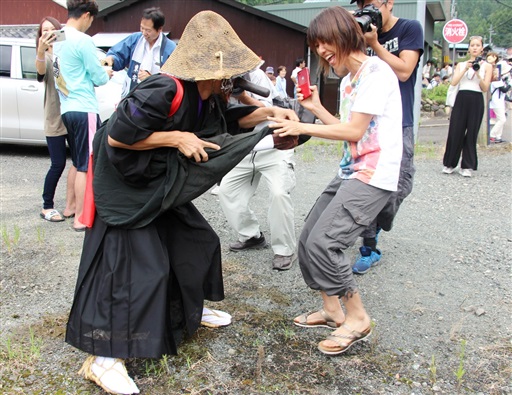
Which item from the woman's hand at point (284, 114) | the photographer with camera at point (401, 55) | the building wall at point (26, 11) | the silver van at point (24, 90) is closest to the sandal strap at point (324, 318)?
the photographer with camera at point (401, 55)

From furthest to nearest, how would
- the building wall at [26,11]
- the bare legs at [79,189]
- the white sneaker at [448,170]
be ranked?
1. the building wall at [26,11]
2. the white sneaker at [448,170]
3. the bare legs at [79,189]

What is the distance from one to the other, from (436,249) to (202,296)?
2.41 metres

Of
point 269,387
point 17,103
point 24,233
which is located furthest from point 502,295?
point 17,103

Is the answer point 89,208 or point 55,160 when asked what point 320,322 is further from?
point 55,160

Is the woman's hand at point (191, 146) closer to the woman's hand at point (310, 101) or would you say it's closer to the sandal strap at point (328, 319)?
the woman's hand at point (310, 101)

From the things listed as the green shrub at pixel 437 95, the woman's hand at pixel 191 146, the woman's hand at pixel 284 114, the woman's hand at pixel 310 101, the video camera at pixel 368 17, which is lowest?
the green shrub at pixel 437 95

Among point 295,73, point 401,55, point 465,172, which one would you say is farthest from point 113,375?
point 465,172

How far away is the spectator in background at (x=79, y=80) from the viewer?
432 cm

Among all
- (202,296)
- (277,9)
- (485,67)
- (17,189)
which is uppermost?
(277,9)

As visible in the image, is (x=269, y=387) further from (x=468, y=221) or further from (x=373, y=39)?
(x=468, y=221)

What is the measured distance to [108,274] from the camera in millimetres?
2424

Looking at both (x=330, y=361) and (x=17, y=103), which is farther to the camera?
(x=17, y=103)

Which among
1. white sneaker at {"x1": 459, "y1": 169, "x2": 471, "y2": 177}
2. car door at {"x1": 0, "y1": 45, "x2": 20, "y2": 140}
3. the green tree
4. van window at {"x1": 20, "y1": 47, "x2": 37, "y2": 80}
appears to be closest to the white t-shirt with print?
white sneaker at {"x1": 459, "y1": 169, "x2": 471, "y2": 177}

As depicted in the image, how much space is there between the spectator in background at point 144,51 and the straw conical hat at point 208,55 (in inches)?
75.9
